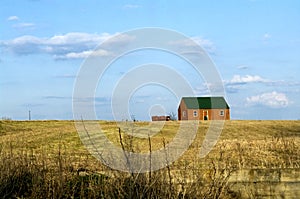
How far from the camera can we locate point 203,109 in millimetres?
56938

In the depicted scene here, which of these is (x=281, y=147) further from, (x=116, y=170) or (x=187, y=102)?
(x=187, y=102)

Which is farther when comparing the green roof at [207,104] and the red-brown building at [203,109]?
the green roof at [207,104]

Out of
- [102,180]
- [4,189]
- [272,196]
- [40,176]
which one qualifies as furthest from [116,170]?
[272,196]

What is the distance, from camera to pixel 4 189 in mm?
8375

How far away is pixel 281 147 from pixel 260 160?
2.12m

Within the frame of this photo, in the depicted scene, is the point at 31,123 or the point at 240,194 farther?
the point at 31,123

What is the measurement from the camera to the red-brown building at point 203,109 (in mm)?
56406

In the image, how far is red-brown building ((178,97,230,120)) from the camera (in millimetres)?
56406

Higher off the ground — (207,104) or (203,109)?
(207,104)

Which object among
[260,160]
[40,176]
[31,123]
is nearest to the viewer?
[40,176]

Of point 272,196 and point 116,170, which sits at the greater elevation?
point 116,170

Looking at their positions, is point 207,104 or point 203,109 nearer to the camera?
point 203,109

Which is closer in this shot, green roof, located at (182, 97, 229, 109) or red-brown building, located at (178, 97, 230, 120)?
red-brown building, located at (178, 97, 230, 120)

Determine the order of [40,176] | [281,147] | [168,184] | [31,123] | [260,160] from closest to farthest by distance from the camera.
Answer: [168,184] < [40,176] < [260,160] < [281,147] < [31,123]
